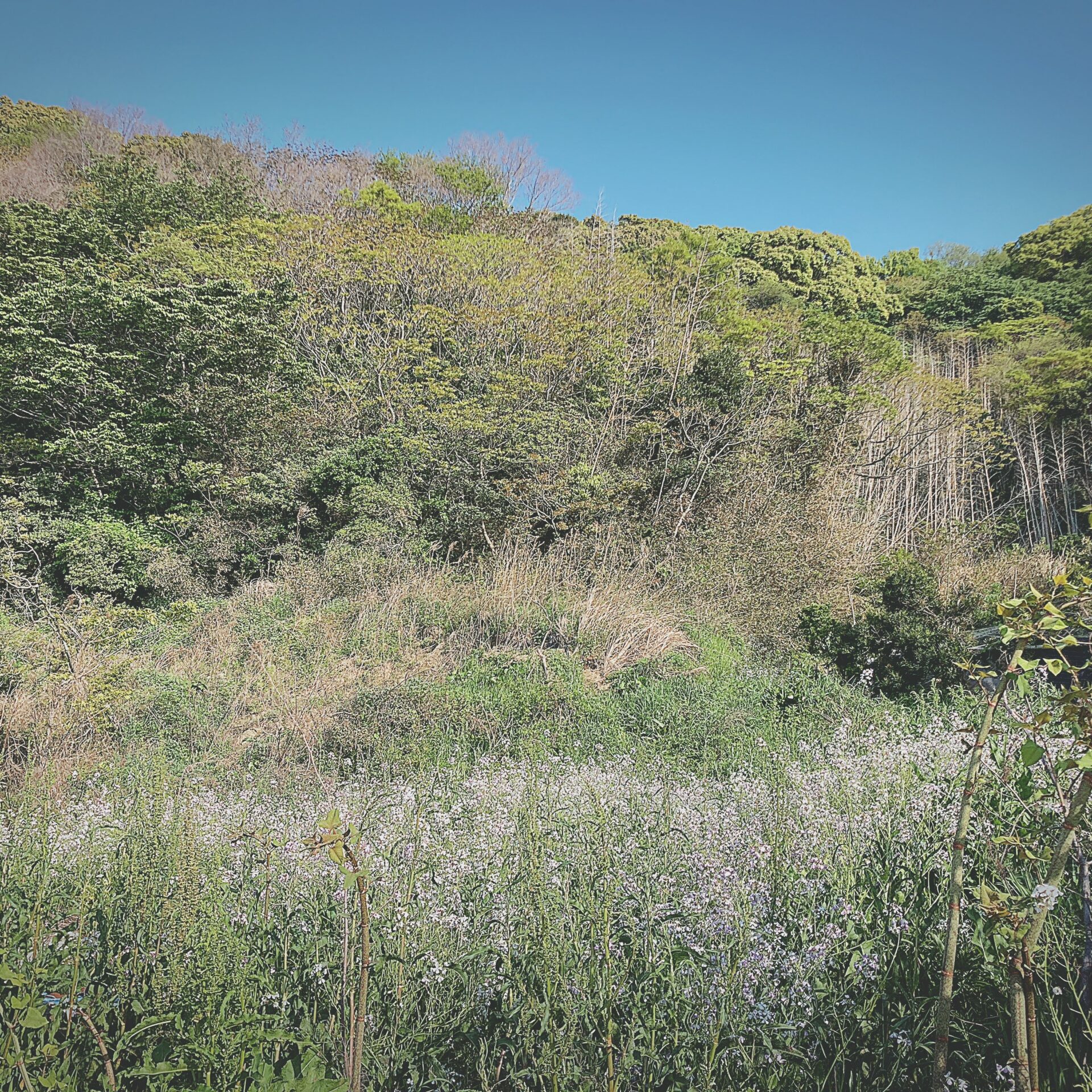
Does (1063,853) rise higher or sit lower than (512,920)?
higher

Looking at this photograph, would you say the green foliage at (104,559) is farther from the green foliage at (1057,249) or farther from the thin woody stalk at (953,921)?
the green foliage at (1057,249)

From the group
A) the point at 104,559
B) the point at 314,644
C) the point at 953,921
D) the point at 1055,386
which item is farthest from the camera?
the point at 1055,386

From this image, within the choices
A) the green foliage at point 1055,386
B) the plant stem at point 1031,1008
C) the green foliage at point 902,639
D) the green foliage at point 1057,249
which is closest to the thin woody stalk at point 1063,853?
the plant stem at point 1031,1008

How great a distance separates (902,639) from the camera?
5469mm

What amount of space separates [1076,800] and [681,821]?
1.59 m

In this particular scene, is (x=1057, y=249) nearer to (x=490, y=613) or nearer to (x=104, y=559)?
(x=490, y=613)

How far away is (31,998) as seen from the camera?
108 cm

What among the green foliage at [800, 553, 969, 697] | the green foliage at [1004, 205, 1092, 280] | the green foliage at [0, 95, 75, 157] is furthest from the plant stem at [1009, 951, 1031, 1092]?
the green foliage at [0, 95, 75, 157]

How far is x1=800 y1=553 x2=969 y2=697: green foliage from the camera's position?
17.4 feet

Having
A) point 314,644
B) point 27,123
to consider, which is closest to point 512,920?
point 314,644

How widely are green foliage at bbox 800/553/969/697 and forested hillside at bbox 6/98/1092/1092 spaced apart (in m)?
0.04

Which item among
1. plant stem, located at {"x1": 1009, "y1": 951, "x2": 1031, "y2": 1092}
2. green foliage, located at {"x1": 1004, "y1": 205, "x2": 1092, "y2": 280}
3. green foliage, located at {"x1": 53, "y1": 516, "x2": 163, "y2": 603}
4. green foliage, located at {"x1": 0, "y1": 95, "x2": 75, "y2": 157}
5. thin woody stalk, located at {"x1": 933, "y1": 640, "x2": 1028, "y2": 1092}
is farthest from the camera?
green foliage, located at {"x1": 0, "y1": 95, "x2": 75, "y2": 157}

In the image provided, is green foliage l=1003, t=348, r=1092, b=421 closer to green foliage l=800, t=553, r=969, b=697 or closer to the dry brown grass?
green foliage l=800, t=553, r=969, b=697

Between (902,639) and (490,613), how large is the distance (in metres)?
3.90
